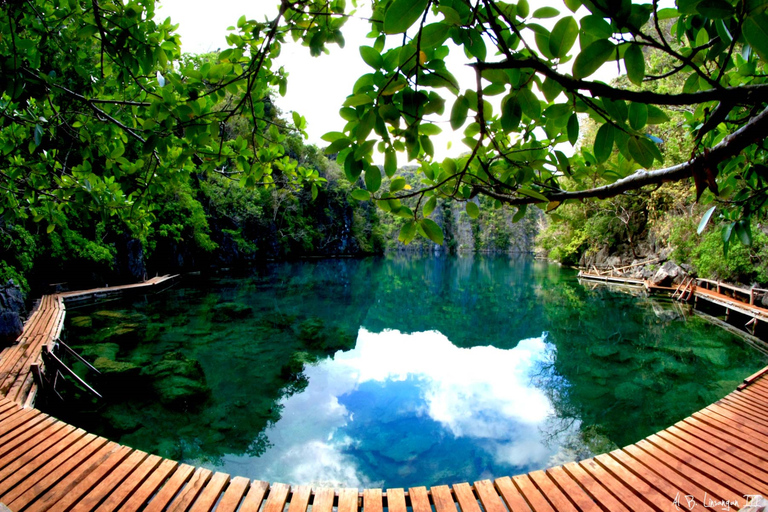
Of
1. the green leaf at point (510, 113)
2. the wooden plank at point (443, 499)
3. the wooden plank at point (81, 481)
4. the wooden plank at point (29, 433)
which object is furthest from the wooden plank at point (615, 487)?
the wooden plank at point (29, 433)

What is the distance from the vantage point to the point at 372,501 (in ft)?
8.47

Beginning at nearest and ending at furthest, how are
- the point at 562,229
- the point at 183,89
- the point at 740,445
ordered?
the point at 183,89 < the point at 740,445 < the point at 562,229

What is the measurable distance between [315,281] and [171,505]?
60.7 feet

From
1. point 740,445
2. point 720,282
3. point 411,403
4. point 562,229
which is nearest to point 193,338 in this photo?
point 411,403

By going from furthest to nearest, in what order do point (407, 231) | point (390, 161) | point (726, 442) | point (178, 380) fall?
point (178, 380), point (726, 442), point (407, 231), point (390, 161)

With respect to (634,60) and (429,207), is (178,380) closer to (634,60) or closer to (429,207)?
(429,207)

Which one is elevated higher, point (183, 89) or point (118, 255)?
point (183, 89)

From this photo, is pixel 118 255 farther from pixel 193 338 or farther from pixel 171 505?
pixel 171 505

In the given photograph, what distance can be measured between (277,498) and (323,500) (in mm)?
358

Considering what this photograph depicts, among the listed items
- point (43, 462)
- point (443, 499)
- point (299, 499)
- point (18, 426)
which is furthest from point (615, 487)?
point (18, 426)

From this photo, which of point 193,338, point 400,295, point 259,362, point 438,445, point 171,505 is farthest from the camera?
point 400,295

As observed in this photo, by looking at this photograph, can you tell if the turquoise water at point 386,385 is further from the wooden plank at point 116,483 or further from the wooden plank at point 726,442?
the wooden plank at point 116,483

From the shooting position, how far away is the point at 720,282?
13.3 metres

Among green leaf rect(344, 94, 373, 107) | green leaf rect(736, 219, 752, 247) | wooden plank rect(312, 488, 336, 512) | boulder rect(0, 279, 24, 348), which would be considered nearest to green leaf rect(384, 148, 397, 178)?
green leaf rect(344, 94, 373, 107)
